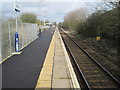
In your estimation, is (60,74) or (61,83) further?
(60,74)

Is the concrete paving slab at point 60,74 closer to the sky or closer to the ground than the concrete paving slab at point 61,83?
closer to the ground

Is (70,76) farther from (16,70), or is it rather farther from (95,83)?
(16,70)

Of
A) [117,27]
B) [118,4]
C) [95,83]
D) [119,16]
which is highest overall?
[118,4]

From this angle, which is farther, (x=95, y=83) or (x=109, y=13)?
(x=109, y=13)

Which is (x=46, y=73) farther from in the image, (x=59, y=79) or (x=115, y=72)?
(x=115, y=72)

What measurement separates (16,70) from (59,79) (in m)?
2.17

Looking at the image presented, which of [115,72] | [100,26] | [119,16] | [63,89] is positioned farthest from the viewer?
[100,26]

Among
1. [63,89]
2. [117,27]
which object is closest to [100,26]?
[117,27]

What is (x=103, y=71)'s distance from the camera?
9.07 metres

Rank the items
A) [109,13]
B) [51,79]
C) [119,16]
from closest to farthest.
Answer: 1. [51,79]
2. [119,16]
3. [109,13]

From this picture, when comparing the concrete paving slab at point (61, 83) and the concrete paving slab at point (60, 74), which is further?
the concrete paving slab at point (60, 74)

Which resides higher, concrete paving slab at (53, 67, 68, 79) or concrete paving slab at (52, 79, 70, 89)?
concrete paving slab at (52, 79, 70, 89)

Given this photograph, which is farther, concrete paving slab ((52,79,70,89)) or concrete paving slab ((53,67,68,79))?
concrete paving slab ((53,67,68,79))

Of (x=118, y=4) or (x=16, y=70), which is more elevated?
(x=118, y=4)
